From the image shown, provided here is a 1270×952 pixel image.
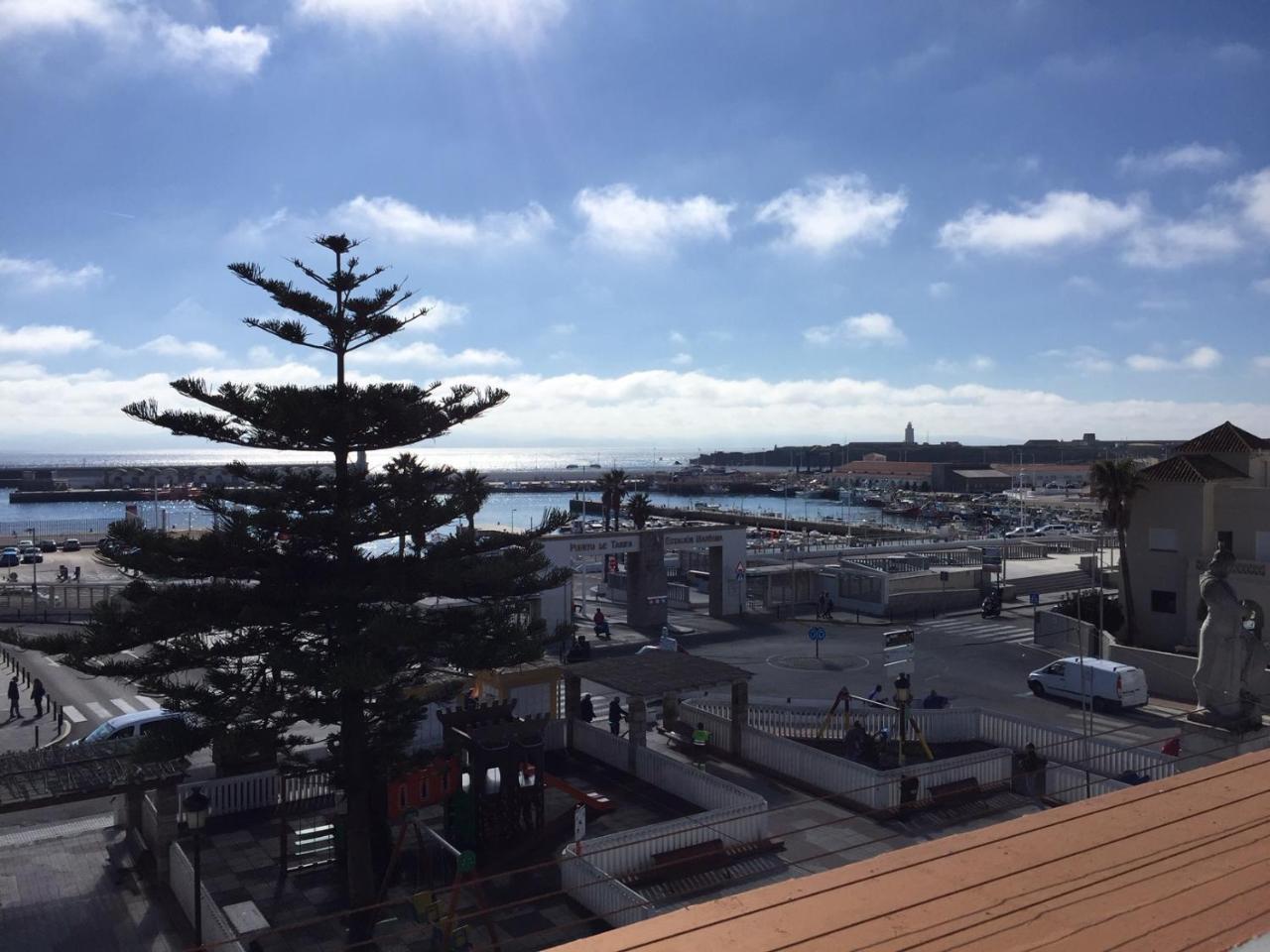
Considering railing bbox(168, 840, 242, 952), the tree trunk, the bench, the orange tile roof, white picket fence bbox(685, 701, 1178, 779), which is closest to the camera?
the orange tile roof

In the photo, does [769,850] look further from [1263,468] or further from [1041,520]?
[1041,520]

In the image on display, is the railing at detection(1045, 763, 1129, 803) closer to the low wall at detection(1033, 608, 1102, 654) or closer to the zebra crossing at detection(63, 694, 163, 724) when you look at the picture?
the low wall at detection(1033, 608, 1102, 654)

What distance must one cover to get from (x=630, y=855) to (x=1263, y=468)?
27416mm

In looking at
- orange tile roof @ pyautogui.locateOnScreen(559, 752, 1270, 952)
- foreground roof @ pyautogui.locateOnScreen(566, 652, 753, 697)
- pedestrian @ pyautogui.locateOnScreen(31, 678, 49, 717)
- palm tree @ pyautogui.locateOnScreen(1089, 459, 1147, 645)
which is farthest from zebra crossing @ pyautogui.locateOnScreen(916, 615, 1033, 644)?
orange tile roof @ pyautogui.locateOnScreen(559, 752, 1270, 952)

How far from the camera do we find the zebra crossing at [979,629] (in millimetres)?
29891

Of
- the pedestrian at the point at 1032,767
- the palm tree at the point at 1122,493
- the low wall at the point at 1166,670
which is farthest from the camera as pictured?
the palm tree at the point at 1122,493

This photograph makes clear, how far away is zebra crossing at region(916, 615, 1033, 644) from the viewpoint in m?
29.9

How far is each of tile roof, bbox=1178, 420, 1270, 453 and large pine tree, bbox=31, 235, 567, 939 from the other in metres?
27.2

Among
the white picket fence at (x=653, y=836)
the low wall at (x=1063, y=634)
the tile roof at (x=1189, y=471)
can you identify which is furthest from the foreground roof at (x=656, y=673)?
the tile roof at (x=1189, y=471)

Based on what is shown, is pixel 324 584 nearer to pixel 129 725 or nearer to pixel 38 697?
pixel 129 725

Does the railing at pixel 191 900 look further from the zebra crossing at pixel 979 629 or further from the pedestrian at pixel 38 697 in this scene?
the zebra crossing at pixel 979 629

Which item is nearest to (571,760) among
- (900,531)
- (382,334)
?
(382,334)

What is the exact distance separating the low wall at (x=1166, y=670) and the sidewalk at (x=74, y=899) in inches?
883

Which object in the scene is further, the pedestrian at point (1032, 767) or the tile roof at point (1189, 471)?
the tile roof at point (1189, 471)
